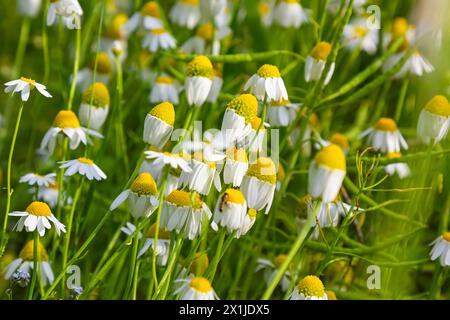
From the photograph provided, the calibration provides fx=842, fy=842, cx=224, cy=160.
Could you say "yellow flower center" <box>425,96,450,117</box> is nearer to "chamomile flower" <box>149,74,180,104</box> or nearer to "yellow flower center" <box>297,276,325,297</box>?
"yellow flower center" <box>297,276,325,297</box>

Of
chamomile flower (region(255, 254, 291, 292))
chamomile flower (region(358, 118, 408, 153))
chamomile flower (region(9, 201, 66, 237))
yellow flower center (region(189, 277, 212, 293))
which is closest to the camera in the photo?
yellow flower center (region(189, 277, 212, 293))

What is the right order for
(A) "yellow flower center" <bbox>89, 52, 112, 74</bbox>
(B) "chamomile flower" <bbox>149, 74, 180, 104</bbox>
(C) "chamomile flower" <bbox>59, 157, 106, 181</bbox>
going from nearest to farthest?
(C) "chamomile flower" <bbox>59, 157, 106, 181</bbox>, (B) "chamomile flower" <bbox>149, 74, 180, 104</bbox>, (A) "yellow flower center" <bbox>89, 52, 112, 74</bbox>

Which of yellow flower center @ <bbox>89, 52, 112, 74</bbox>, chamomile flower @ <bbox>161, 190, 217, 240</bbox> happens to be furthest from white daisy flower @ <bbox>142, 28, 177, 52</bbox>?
chamomile flower @ <bbox>161, 190, 217, 240</bbox>

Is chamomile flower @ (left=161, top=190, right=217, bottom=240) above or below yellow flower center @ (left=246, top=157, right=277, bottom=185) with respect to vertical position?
below

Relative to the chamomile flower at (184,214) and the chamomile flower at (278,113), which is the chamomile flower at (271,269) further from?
the chamomile flower at (184,214)

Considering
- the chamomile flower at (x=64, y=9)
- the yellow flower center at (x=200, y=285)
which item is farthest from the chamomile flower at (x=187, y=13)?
the yellow flower center at (x=200, y=285)
